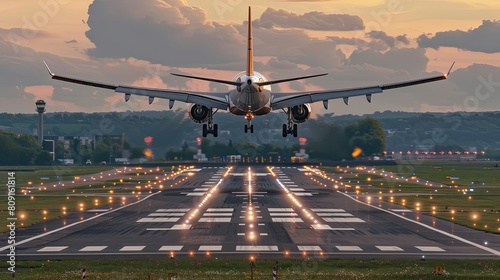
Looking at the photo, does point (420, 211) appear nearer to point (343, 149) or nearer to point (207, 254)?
point (207, 254)

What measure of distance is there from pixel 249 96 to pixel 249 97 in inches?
8.2

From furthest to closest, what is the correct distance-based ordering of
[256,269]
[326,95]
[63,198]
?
[63,198]
[326,95]
[256,269]

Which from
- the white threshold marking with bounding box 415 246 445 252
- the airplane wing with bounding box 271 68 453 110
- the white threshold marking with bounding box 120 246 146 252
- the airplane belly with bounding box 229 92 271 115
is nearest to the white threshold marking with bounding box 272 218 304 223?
the airplane wing with bounding box 271 68 453 110

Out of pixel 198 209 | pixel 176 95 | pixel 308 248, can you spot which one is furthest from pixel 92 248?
Result: pixel 198 209

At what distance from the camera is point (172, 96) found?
312 feet

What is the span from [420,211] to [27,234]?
5213 centimetres

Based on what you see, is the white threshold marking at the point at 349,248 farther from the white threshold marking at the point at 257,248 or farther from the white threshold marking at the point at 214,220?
the white threshold marking at the point at 214,220

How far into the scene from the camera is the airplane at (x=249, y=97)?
8569 centimetres

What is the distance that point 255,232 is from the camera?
87.1m

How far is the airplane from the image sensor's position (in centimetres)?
8569

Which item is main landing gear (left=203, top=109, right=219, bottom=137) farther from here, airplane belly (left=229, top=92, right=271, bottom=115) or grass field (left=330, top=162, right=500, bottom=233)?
grass field (left=330, top=162, right=500, bottom=233)

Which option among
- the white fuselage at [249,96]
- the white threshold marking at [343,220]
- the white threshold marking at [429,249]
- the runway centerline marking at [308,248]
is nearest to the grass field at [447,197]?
the white threshold marking at [343,220]

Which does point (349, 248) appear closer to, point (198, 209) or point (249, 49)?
point (249, 49)

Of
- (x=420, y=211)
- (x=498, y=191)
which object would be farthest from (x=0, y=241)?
(x=498, y=191)
